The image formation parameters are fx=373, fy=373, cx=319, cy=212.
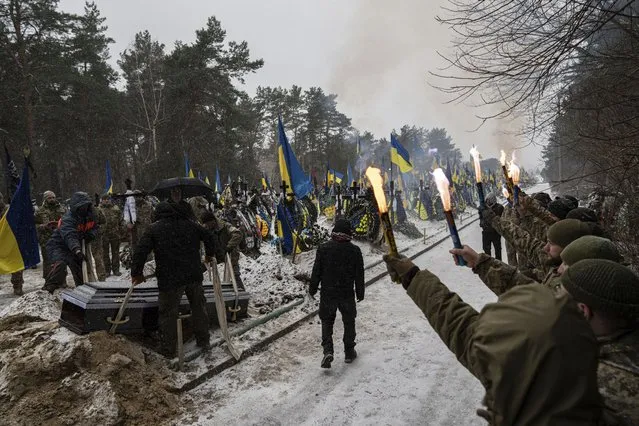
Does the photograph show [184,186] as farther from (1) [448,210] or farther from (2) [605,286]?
(2) [605,286]

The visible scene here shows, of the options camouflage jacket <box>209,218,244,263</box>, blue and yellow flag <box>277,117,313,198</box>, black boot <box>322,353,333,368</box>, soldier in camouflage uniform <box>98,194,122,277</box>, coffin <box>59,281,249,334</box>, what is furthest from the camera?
soldier in camouflage uniform <box>98,194,122,277</box>

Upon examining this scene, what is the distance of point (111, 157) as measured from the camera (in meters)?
34.5

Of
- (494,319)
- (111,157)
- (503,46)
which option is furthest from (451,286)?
(111,157)

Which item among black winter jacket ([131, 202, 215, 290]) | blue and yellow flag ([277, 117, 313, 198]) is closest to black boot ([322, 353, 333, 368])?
black winter jacket ([131, 202, 215, 290])

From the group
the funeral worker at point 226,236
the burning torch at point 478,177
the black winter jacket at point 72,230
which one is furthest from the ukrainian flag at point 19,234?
the burning torch at point 478,177

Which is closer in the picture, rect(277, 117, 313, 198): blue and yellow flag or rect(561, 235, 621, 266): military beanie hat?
rect(561, 235, 621, 266): military beanie hat

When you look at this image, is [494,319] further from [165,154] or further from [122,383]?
[165,154]

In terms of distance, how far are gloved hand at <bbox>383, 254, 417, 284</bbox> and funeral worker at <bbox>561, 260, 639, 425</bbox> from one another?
27.5 inches

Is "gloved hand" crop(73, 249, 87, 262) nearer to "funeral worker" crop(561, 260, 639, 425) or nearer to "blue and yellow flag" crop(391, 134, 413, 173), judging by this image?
"funeral worker" crop(561, 260, 639, 425)

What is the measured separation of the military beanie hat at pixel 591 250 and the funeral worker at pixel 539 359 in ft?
4.29

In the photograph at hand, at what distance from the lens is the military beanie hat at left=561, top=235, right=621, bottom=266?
216 centimetres

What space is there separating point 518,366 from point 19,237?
6.82 m

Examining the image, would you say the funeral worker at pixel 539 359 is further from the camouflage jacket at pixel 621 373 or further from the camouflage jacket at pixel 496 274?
the camouflage jacket at pixel 496 274

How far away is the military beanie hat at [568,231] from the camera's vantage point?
10.1 ft
